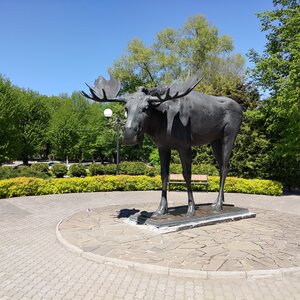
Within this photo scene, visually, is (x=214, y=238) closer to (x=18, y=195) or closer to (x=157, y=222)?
(x=157, y=222)

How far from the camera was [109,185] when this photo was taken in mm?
14500

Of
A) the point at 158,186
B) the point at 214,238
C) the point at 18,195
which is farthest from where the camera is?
the point at 158,186

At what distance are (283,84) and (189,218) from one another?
883cm

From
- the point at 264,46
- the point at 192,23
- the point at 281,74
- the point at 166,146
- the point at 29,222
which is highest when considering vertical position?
the point at 192,23

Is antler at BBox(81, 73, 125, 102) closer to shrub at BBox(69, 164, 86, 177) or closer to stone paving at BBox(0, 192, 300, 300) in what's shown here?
stone paving at BBox(0, 192, 300, 300)

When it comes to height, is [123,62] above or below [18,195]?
above

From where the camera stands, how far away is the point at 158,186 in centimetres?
1520

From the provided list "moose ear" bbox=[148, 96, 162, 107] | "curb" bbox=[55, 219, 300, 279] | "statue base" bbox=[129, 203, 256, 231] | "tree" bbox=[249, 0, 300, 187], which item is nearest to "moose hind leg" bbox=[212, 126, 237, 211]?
"statue base" bbox=[129, 203, 256, 231]

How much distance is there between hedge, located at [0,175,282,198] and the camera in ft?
42.2

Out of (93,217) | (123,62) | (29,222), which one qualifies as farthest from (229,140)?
(123,62)

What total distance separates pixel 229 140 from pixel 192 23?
27358 mm

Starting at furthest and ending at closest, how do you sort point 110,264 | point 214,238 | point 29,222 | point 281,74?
point 281,74, point 29,222, point 214,238, point 110,264

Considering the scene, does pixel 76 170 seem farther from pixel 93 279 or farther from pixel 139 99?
pixel 93 279

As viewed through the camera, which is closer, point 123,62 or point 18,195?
point 18,195
